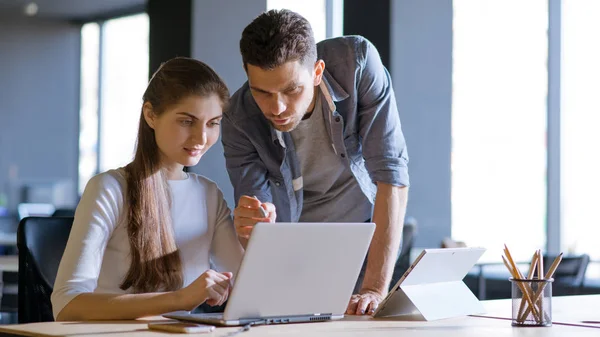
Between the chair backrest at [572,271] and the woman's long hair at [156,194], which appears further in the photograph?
the chair backrest at [572,271]

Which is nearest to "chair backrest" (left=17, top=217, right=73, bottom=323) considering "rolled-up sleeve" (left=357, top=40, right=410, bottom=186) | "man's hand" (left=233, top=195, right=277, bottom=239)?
"man's hand" (left=233, top=195, right=277, bottom=239)

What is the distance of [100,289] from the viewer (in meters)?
1.92

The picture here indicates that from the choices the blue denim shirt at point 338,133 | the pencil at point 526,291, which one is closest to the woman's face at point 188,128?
the blue denim shirt at point 338,133

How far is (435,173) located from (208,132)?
4.06m

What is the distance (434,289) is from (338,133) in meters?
0.57

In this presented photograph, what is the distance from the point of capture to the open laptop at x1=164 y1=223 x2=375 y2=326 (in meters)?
1.53

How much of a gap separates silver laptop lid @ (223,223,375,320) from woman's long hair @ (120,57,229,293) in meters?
0.41

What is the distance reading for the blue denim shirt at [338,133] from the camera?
2.29m

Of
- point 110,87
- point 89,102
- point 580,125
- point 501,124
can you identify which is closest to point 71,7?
point 110,87

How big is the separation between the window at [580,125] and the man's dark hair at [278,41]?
445 centimetres

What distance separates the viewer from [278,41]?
1.94m

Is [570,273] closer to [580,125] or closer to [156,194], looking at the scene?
[580,125]

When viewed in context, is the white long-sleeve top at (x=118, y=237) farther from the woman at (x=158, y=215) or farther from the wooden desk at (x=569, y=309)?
the wooden desk at (x=569, y=309)

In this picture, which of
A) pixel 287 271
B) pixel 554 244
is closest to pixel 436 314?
pixel 287 271
